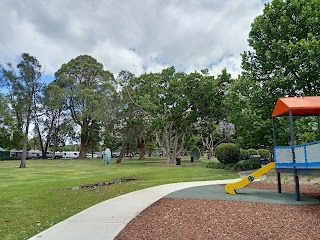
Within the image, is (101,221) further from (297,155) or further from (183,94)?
(183,94)

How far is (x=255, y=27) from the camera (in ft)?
61.0

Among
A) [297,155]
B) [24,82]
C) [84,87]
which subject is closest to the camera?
[297,155]

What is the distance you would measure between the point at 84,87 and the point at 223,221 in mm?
42925

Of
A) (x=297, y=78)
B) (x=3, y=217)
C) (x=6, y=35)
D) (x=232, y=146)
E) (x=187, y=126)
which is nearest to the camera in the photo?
(x=3, y=217)

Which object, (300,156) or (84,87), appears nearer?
(300,156)

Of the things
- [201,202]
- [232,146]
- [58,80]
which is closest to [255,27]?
[232,146]

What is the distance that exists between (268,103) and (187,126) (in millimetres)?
16404

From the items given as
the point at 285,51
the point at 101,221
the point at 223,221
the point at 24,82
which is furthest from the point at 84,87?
the point at 223,221

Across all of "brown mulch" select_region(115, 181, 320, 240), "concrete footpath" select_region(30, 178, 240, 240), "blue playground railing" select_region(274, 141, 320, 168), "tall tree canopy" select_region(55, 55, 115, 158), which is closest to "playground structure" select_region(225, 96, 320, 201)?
"blue playground railing" select_region(274, 141, 320, 168)

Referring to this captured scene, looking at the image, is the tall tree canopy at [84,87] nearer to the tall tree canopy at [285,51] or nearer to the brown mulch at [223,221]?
the tall tree canopy at [285,51]

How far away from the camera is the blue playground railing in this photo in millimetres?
8352

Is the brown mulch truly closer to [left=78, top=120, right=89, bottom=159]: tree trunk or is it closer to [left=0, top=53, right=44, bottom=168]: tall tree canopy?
[left=0, top=53, right=44, bottom=168]: tall tree canopy

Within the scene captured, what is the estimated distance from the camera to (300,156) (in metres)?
9.45

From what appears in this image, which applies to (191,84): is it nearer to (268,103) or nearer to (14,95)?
(268,103)
